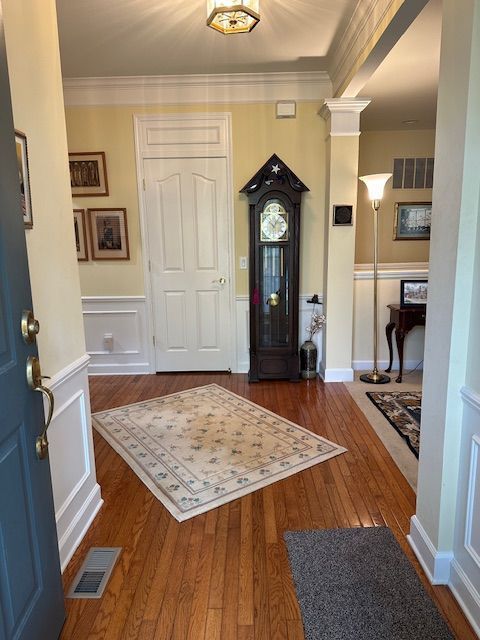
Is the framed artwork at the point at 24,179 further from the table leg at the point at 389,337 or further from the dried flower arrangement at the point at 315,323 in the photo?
the table leg at the point at 389,337

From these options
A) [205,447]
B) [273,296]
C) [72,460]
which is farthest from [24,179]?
[273,296]

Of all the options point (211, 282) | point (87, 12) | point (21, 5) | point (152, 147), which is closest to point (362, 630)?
point (21, 5)

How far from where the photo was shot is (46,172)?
1.67 meters

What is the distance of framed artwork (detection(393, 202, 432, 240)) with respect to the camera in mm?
5023

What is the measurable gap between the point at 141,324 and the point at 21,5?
2.97 metres

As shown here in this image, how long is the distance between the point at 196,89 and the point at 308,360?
2723 millimetres

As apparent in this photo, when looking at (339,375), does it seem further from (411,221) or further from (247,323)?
(411,221)

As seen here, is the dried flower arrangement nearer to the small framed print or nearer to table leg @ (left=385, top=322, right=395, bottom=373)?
table leg @ (left=385, top=322, right=395, bottom=373)

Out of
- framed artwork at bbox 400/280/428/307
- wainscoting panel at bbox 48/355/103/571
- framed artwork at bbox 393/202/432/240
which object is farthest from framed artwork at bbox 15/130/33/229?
framed artwork at bbox 393/202/432/240

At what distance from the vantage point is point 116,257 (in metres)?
4.09

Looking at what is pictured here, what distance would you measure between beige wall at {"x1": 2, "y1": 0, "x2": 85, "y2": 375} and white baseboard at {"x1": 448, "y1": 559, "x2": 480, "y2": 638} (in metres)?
1.73

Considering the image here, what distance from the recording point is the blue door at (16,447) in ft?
3.53

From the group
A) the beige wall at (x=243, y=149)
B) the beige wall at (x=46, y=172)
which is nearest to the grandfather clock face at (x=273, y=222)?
the beige wall at (x=243, y=149)

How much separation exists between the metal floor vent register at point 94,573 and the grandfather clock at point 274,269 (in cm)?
231
